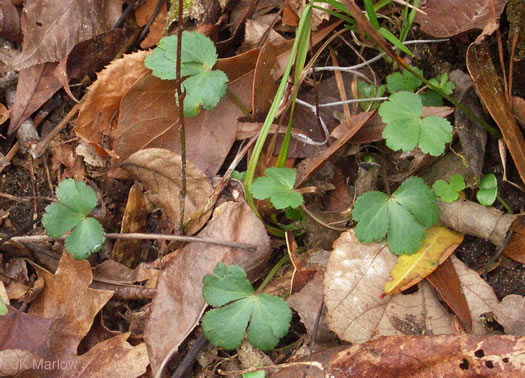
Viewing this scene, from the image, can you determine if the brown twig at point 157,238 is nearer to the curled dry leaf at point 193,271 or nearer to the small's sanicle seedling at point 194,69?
the curled dry leaf at point 193,271

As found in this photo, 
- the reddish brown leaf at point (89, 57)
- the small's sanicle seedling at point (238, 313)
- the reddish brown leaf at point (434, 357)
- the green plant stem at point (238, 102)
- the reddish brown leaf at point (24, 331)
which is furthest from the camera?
the reddish brown leaf at point (89, 57)

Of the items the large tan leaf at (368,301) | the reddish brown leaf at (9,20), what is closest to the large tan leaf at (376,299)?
the large tan leaf at (368,301)

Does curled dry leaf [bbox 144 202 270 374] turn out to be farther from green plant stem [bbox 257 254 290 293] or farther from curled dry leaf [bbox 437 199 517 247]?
curled dry leaf [bbox 437 199 517 247]

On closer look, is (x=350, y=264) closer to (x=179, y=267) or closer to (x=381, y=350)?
(x=381, y=350)

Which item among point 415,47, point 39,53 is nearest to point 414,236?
point 415,47

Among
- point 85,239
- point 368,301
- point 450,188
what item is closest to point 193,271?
point 85,239

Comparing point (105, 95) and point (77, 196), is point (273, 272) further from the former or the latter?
point (105, 95)
